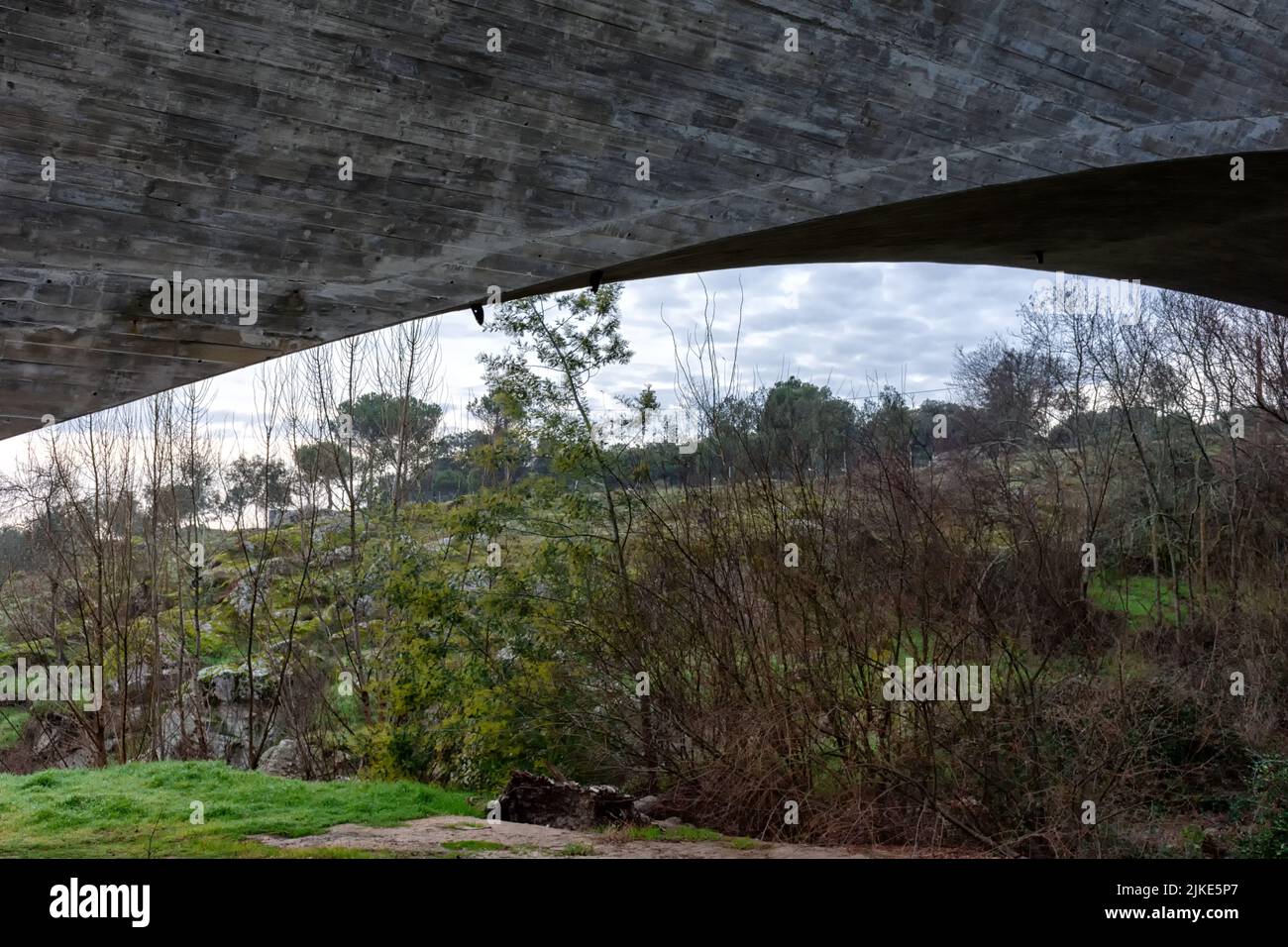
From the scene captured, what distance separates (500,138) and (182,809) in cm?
637

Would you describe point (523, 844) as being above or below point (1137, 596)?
below

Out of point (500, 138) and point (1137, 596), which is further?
point (1137, 596)

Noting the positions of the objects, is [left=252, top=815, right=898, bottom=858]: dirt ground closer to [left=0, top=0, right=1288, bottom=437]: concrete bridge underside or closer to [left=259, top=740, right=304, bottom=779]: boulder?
[left=0, top=0, right=1288, bottom=437]: concrete bridge underside

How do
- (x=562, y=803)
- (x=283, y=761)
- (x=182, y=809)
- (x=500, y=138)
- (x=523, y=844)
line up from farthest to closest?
(x=283, y=761) < (x=182, y=809) < (x=562, y=803) < (x=523, y=844) < (x=500, y=138)

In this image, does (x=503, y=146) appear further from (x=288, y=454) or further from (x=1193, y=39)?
(x=288, y=454)

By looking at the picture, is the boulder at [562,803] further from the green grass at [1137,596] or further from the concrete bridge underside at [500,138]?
the green grass at [1137,596]

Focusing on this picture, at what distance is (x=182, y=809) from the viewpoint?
784 cm

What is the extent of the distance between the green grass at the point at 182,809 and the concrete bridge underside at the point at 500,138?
405cm

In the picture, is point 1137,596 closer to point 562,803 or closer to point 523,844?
point 562,803

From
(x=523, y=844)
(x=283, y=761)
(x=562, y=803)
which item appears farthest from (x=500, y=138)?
(x=283, y=761)

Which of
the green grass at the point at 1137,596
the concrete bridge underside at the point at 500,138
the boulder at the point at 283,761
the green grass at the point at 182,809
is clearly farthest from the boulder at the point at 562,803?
the green grass at the point at 1137,596

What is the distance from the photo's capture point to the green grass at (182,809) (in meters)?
6.67

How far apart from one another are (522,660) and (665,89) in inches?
223
